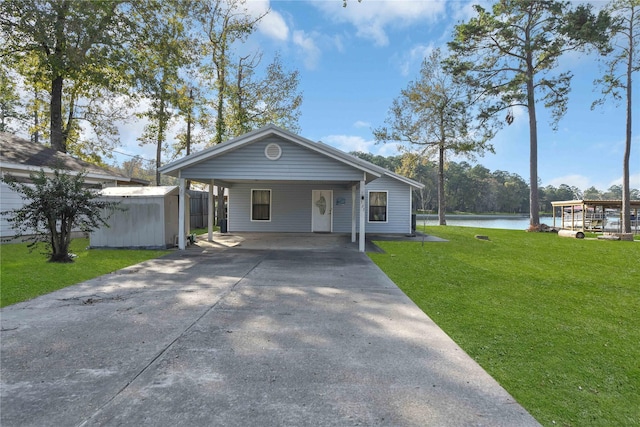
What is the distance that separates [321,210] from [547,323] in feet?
38.7

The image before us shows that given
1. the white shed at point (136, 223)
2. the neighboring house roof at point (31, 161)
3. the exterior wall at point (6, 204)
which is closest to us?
the white shed at point (136, 223)

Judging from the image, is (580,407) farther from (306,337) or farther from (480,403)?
(306,337)

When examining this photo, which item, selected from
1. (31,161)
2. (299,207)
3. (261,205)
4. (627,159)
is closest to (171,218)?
(261,205)

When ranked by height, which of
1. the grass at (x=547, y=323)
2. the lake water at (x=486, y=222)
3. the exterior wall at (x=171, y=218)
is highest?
the exterior wall at (x=171, y=218)

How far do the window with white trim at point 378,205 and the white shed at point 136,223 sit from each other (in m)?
8.87

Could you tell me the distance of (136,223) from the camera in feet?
32.7

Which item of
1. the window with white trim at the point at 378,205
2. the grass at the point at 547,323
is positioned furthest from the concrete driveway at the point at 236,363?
the window with white trim at the point at 378,205

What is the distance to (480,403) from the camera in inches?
89.7

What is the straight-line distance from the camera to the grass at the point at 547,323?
2.37 metres

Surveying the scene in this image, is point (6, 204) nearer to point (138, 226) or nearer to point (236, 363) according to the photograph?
point (138, 226)

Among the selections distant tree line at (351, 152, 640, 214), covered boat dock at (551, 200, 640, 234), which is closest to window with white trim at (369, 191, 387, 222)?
covered boat dock at (551, 200, 640, 234)

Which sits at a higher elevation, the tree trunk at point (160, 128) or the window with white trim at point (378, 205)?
the tree trunk at point (160, 128)

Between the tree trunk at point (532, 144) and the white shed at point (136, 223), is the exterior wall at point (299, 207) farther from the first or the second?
the tree trunk at point (532, 144)

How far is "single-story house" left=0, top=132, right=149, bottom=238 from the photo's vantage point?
10.0m
